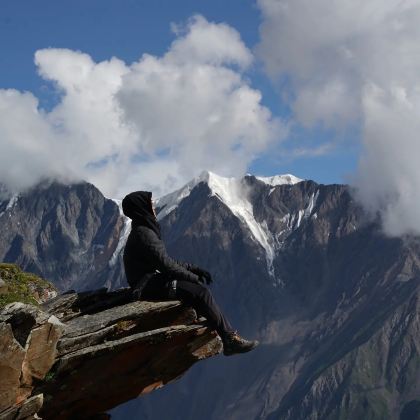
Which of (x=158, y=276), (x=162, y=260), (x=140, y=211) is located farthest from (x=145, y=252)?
(x=140, y=211)

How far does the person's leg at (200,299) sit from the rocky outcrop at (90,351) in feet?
0.69

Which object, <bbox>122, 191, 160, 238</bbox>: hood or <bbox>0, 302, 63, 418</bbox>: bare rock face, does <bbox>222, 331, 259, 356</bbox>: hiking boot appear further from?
<bbox>0, 302, 63, 418</bbox>: bare rock face

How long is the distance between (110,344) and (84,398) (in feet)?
5.90

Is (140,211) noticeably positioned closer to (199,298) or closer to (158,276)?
(158,276)

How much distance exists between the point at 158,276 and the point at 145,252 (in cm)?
72

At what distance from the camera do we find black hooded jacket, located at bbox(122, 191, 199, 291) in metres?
19.0

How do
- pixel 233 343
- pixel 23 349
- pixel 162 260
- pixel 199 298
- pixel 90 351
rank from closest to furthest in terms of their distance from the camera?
pixel 23 349, pixel 90 351, pixel 199 298, pixel 162 260, pixel 233 343

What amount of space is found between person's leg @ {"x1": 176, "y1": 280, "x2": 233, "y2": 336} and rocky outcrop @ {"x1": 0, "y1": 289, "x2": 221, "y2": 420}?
0.69 ft

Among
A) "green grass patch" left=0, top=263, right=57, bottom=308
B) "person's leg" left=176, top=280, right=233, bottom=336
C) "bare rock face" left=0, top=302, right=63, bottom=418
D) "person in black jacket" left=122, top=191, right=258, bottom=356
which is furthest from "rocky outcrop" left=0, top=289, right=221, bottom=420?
"green grass patch" left=0, top=263, right=57, bottom=308

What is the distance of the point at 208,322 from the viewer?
19.0m

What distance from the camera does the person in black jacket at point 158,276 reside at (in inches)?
744

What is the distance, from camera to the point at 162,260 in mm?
19078

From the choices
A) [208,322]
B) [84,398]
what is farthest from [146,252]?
[84,398]

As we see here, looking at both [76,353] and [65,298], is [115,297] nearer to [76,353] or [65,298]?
[65,298]
